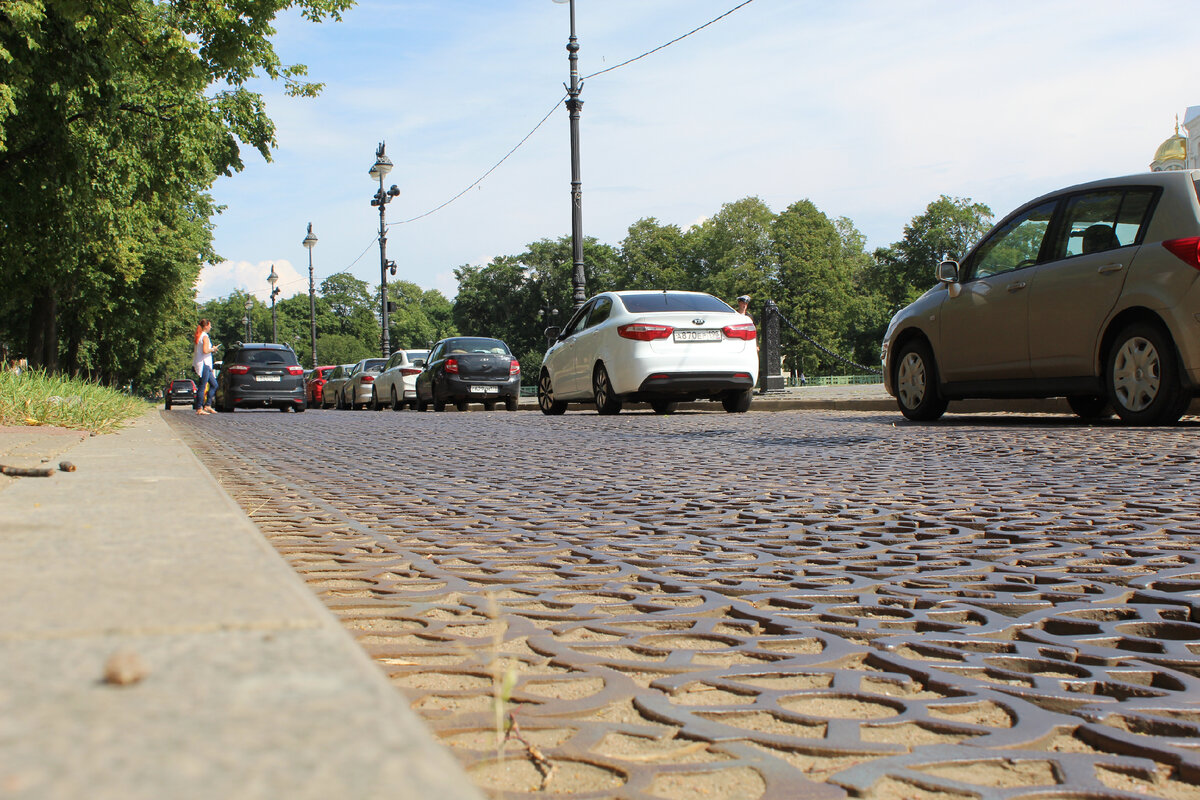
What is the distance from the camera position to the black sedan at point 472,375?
23172mm

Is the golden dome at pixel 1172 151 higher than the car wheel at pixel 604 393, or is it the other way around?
the golden dome at pixel 1172 151

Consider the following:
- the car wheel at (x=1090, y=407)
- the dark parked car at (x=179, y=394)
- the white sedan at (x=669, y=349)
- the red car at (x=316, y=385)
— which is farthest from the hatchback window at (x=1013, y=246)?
the dark parked car at (x=179, y=394)

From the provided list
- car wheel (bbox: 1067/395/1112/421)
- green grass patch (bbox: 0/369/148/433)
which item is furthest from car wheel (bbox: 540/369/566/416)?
car wheel (bbox: 1067/395/1112/421)

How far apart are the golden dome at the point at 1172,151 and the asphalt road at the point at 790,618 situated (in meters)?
41.8

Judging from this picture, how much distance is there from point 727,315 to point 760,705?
40.7ft

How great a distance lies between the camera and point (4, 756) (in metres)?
0.93

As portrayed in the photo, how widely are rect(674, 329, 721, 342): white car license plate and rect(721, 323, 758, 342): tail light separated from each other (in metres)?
0.13

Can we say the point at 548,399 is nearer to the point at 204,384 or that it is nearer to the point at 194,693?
the point at 204,384

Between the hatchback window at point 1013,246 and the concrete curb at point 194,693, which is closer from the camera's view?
the concrete curb at point 194,693

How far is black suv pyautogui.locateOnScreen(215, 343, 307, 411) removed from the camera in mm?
26000

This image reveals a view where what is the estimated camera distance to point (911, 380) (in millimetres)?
11562

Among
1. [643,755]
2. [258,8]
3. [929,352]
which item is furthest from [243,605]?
[258,8]

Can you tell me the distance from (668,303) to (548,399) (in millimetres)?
3917

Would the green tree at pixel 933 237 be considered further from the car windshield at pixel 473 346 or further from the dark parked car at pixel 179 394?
the car windshield at pixel 473 346
